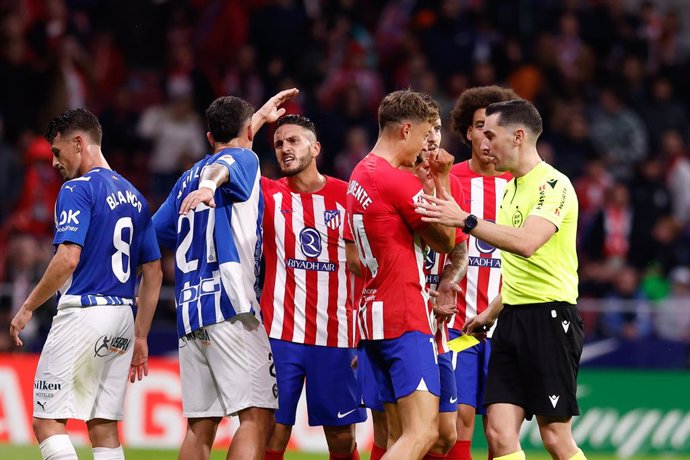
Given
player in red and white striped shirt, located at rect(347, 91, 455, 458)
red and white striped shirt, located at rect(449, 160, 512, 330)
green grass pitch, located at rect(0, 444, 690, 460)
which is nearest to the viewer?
player in red and white striped shirt, located at rect(347, 91, 455, 458)

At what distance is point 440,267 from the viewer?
27.2ft

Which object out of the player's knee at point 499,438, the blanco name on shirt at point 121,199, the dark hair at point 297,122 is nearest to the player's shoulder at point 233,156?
the blanco name on shirt at point 121,199

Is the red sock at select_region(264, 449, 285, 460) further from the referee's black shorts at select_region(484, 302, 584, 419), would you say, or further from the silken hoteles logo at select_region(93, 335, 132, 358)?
the referee's black shorts at select_region(484, 302, 584, 419)

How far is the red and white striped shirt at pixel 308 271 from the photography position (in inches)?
326

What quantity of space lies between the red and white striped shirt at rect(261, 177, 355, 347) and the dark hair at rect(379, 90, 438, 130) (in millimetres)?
1186

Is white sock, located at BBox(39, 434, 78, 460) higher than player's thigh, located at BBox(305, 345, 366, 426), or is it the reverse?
player's thigh, located at BBox(305, 345, 366, 426)

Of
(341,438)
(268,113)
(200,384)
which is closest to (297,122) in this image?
(268,113)

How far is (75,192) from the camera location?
24.6 ft

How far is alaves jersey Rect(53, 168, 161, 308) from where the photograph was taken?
294 inches

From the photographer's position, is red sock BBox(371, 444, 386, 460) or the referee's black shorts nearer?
the referee's black shorts

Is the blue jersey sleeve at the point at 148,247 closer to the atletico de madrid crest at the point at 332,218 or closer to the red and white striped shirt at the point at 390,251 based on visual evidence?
the atletico de madrid crest at the point at 332,218

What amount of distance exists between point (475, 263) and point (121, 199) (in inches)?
103

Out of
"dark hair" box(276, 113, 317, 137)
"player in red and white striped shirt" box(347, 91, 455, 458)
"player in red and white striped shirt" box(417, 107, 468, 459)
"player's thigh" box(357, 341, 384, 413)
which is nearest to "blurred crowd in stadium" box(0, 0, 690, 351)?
"dark hair" box(276, 113, 317, 137)

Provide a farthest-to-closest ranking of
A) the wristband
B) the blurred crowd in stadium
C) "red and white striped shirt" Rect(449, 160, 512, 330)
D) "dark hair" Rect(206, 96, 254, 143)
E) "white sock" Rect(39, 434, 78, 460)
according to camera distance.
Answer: the blurred crowd in stadium, "red and white striped shirt" Rect(449, 160, 512, 330), "dark hair" Rect(206, 96, 254, 143), "white sock" Rect(39, 434, 78, 460), the wristband
